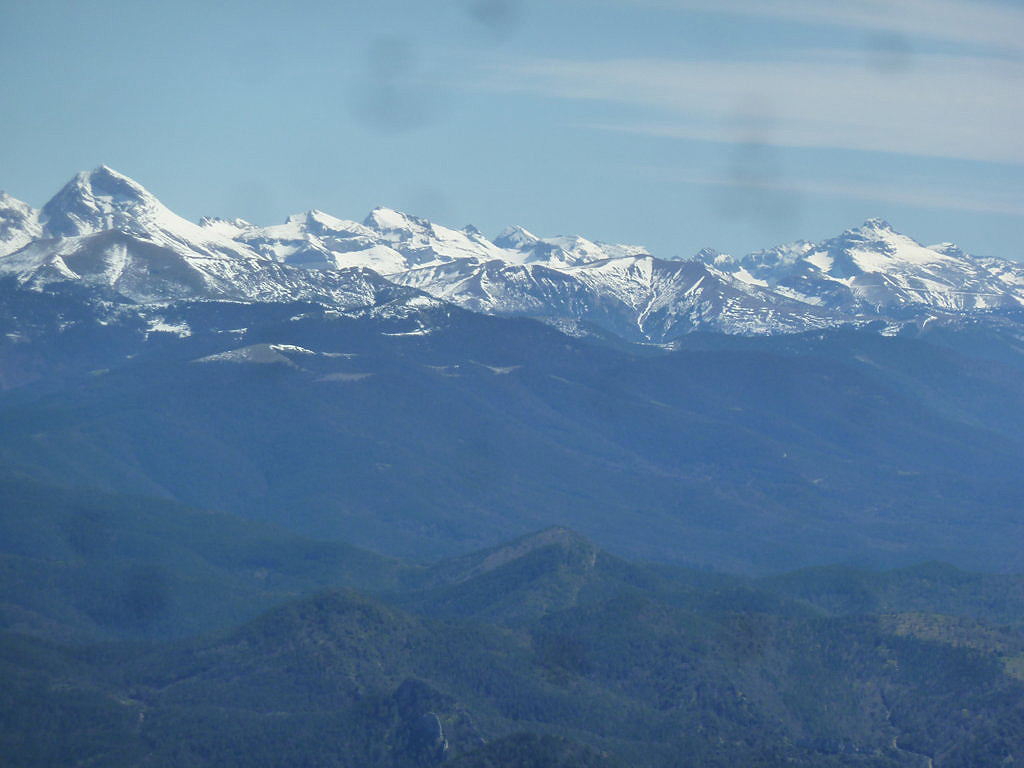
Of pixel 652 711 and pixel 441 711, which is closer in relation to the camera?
pixel 441 711

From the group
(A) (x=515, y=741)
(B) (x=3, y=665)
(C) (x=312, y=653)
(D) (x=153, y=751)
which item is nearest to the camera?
(A) (x=515, y=741)

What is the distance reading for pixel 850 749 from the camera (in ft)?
622

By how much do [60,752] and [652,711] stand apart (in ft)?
217

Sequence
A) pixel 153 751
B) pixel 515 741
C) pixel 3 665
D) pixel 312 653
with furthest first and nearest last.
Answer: pixel 312 653 < pixel 3 665 < pixel 153 751 < pixel 515 741

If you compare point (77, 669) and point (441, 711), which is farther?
point (77, 669)

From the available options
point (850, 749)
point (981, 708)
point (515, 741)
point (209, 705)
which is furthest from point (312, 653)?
point (981, 708)

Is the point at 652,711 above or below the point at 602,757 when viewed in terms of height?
below

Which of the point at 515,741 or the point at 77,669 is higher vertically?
the point at 515,741

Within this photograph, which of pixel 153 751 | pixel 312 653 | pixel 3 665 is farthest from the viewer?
pixel 312 653

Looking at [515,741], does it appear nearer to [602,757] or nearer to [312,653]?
[602,757]

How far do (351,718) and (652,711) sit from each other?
118ft

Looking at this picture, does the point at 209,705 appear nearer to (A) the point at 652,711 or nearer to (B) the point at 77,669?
(B) the point at 77,669

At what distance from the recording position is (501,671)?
19988 centimetres

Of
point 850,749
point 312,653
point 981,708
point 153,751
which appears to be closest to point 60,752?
point 153,751
